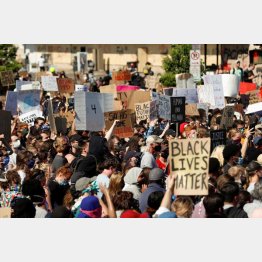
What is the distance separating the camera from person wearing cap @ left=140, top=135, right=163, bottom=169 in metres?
13.3

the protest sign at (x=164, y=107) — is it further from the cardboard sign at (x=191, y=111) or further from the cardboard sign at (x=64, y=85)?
the cardboard sign at (x=64, y=85)

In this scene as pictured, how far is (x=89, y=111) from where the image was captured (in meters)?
18.1

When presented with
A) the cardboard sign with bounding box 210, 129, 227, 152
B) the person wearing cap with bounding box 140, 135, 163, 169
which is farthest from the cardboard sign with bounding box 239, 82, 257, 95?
the person wearing cap with bounding box 140, 135, 163, 169

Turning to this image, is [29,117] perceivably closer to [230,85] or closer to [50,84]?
[50,84]

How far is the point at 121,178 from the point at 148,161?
1719 mm

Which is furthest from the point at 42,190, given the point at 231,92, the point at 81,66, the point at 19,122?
the point at 81,66

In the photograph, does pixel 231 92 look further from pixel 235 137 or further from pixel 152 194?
pixel 152 194

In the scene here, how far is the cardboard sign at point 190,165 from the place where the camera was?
33.3 feet

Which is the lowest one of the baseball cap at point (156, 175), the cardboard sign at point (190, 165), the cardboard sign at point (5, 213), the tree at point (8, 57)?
the tree at point (8, 57)

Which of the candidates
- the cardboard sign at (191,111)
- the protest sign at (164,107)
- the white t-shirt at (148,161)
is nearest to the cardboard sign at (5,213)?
the white t-shirt at (148,161)

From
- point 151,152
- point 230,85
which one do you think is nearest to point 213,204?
point 151,152

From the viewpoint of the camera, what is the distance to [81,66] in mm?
49375

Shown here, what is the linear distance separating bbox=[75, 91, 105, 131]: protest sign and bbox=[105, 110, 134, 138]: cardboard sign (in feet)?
1.63

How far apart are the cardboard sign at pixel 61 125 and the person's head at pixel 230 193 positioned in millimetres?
8620
